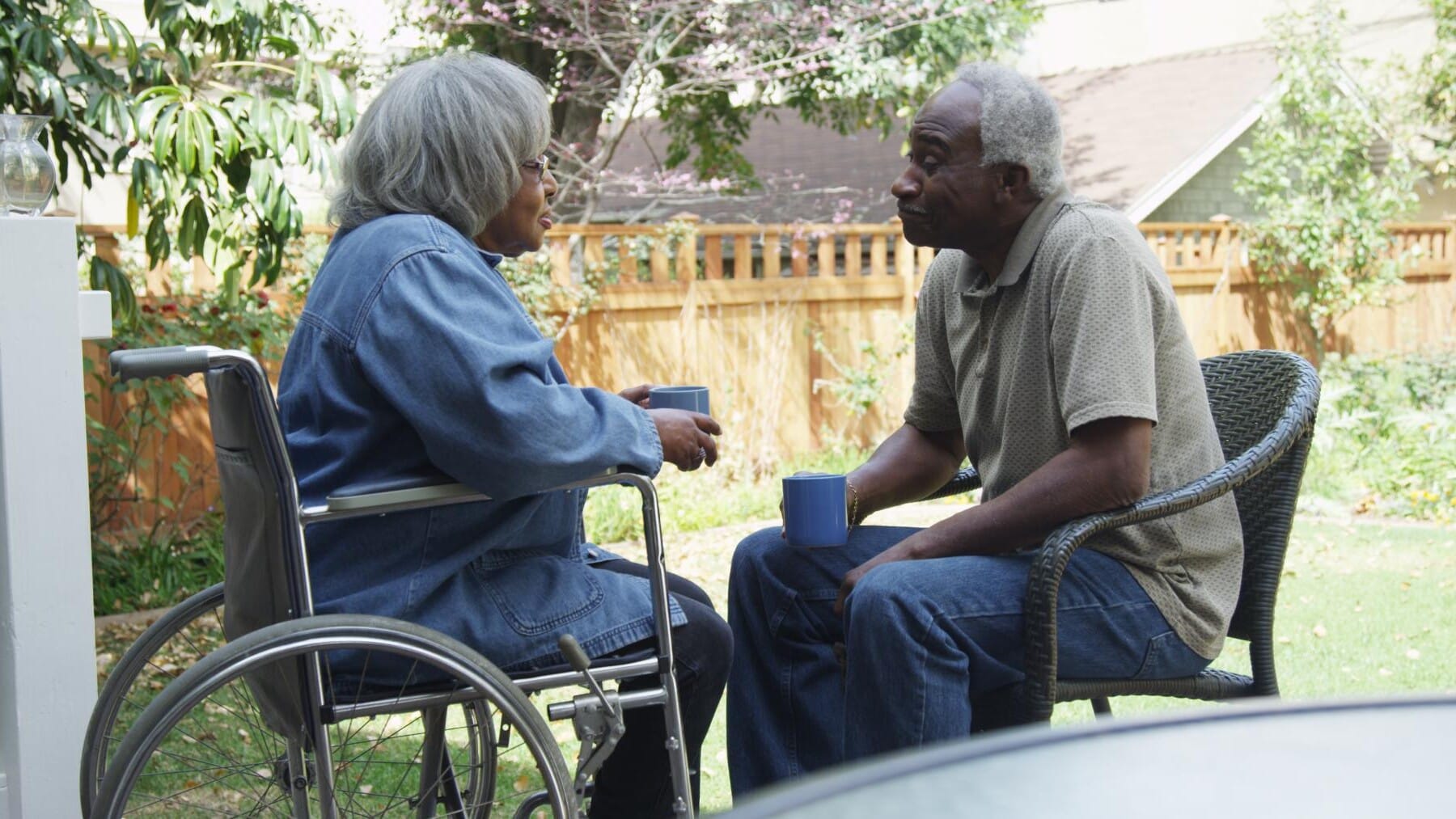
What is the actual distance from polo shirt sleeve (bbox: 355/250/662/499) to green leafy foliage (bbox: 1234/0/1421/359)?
930 cm

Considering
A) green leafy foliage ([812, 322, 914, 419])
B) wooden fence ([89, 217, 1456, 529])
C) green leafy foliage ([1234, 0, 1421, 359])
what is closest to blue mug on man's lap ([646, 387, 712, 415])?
wooden fence ([89, 217, 1456, 529])

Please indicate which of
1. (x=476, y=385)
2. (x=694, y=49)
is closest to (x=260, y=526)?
(x=476, y=385)

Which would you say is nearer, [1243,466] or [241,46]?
[1243,466]

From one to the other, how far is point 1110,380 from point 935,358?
1.91 feet

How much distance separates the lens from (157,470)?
6.03m

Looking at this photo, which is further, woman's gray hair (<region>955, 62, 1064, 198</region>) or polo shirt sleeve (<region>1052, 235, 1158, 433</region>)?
woman's gray hair (<region>955, 62, 1064, 198</region>)

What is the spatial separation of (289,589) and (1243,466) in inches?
56.4

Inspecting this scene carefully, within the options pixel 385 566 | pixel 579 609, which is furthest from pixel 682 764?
pixel 385 566

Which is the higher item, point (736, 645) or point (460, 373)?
point (460, 373)

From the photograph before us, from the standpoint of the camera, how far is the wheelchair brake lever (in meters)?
1.98

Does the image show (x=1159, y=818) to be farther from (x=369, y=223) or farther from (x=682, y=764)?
(x=369, y=223)

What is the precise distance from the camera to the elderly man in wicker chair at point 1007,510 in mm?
2242

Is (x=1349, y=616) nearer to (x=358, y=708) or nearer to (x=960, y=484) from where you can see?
(x=960, y=484)

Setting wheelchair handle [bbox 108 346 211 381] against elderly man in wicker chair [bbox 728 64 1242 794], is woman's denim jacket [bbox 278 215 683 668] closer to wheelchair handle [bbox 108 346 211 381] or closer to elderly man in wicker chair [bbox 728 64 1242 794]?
wheelchair handle [bbox 108 346 211 381]
